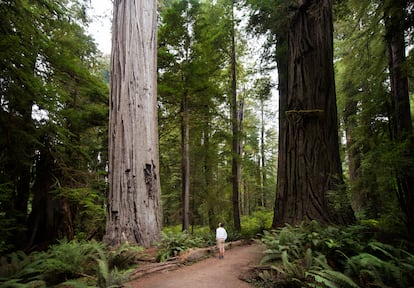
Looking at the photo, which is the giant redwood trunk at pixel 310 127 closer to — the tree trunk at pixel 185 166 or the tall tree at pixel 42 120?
the tree trunk at pixel 185 166

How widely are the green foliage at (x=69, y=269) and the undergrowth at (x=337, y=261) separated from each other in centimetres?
227

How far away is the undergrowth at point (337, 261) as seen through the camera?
265cm

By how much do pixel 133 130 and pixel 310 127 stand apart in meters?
4.55

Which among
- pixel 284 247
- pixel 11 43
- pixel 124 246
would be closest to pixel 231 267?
pixel 284 247

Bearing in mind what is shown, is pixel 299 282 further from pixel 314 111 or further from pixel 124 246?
pixel 314 111

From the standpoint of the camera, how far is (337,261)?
11.7 feet

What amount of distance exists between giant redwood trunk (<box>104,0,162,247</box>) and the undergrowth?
2873 mm

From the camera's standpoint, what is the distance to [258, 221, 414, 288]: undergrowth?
2.65 m

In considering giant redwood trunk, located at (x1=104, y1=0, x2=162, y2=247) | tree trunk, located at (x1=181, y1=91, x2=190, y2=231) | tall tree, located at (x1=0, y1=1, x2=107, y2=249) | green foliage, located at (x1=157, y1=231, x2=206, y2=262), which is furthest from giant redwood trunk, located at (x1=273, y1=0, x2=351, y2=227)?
tall tree, located at (x1=0, y1=1, x2=107, y2=249)

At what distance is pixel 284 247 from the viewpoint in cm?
394

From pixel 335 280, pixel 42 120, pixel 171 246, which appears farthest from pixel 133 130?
pixel 335 280

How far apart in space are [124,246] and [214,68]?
885cm

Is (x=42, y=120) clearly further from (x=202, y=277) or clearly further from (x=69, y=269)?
(x=202, y=277)

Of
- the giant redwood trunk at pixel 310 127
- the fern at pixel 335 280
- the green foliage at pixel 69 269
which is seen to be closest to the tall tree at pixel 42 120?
the green foliage at pixel 69 269
